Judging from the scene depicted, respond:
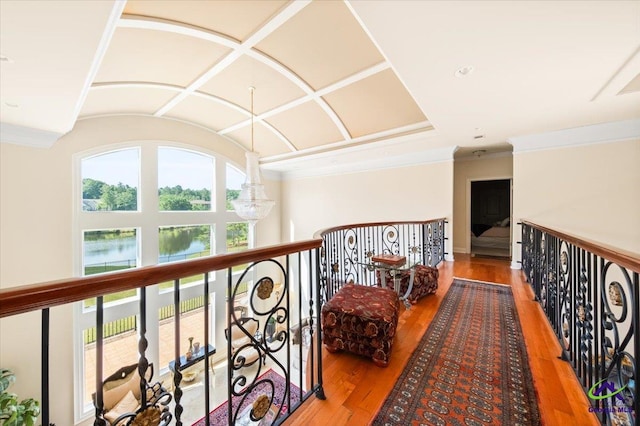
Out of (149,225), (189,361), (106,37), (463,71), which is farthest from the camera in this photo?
(149,225)

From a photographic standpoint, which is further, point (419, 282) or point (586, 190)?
point (586, 190)

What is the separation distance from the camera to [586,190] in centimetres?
435

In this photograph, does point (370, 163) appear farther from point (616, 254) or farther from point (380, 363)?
point (616, 254)

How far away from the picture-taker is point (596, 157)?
4.30 meters

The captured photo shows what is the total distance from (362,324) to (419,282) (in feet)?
5.10

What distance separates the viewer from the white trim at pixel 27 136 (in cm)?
385

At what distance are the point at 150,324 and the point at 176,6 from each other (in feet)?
18.7

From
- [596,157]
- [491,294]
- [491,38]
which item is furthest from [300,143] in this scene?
[596,157]

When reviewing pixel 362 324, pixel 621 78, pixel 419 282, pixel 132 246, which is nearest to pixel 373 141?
pixel 419 282

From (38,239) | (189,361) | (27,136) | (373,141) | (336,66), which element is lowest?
(189,361)

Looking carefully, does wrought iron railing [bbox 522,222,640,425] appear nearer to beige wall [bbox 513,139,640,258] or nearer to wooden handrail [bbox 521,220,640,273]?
wooden handrail [bbox 521,220,640,273]

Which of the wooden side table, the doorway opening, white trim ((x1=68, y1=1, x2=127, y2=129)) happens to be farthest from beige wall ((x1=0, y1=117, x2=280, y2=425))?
the doorway opening

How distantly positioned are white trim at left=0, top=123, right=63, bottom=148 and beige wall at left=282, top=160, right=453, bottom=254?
18.8 ft

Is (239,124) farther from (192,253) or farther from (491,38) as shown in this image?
(491,38)
